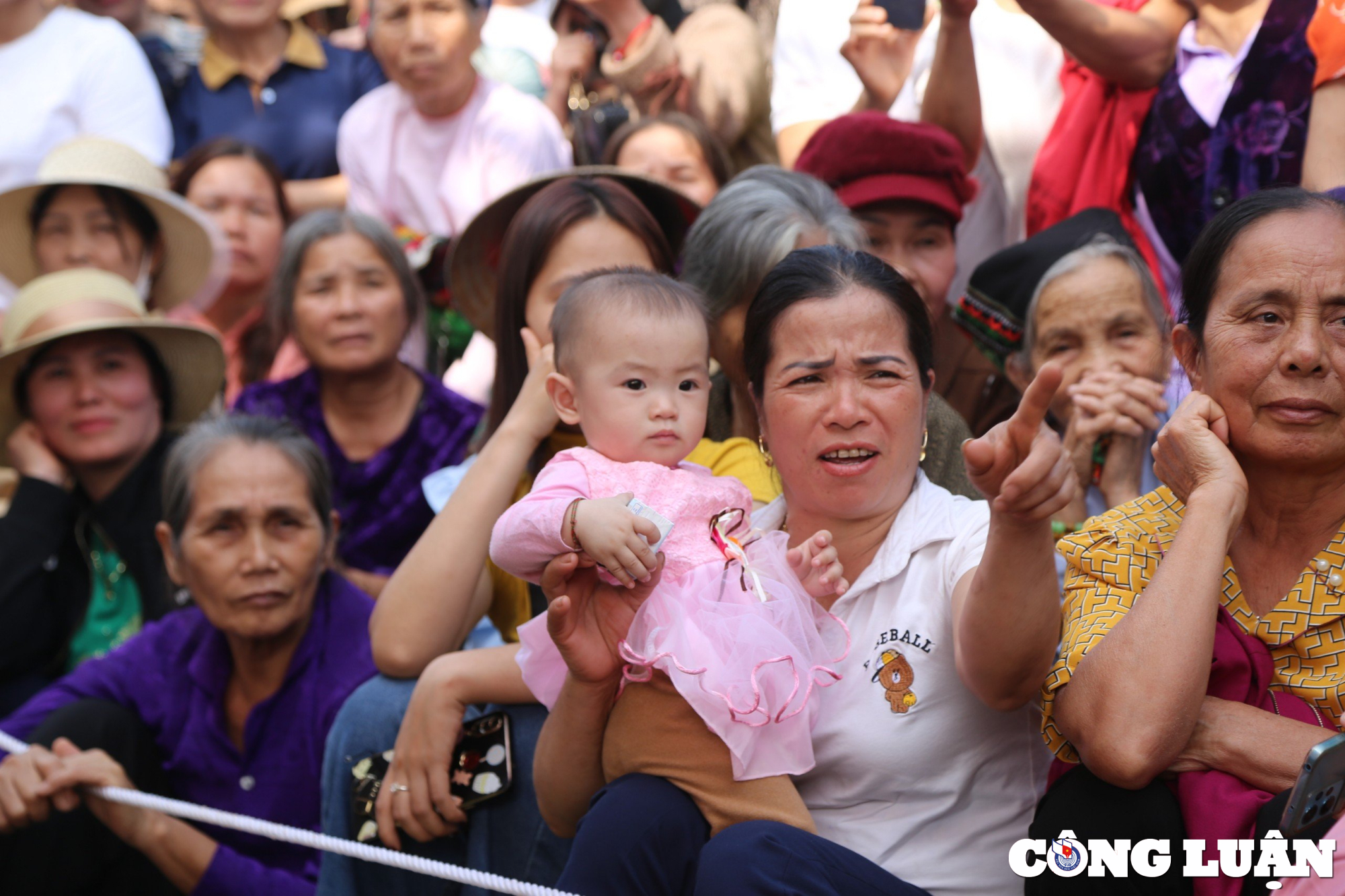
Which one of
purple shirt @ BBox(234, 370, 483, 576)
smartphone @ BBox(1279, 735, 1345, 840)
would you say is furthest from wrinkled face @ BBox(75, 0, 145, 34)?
smartphone @ BBox(1279, 735, 1345, 840)

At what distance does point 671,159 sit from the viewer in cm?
412

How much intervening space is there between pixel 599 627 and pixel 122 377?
2439 millimetres

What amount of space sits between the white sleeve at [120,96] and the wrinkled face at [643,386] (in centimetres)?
335

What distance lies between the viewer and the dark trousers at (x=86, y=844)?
10.2 ft

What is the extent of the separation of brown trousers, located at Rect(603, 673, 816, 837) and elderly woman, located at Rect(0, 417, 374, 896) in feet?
4.11

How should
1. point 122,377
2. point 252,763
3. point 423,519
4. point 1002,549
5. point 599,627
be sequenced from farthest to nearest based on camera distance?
point 122,377 → point 423,519 → point 252,763 → point 599,627 → point 1002,549

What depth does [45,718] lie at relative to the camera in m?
3.23

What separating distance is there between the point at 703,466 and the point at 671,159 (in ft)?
5.95

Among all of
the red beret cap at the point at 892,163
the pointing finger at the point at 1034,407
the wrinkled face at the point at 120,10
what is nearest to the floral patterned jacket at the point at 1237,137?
the red beret cap at the point at 892,163

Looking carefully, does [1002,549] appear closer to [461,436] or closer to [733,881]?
[733,881]

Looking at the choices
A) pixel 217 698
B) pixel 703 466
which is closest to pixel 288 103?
pixel 217 698

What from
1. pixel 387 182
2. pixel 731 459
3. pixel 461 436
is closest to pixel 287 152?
pixel 387 182

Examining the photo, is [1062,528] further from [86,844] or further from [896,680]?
[86,844]

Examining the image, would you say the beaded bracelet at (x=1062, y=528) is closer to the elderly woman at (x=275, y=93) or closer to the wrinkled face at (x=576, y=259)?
the wrinkled face at (x=576, y=259)
